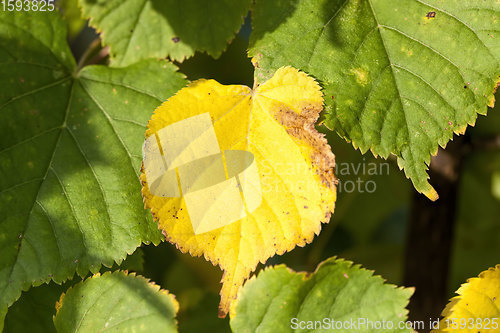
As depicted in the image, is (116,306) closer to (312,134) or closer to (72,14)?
(312,134)

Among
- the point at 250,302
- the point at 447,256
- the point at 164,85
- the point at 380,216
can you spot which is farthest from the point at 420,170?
the point at 380,216

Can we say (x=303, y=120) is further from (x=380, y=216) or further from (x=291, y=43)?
(x=380, y=216)

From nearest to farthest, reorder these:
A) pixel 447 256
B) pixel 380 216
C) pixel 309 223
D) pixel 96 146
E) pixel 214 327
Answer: pixel 309 223, pixel 96 146, pixel 214 327, pixel 447 256, pixel 380 216

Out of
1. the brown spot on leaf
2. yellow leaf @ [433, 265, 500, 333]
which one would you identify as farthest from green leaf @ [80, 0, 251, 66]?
yellow leaf @ [433, 265, 500, 333]

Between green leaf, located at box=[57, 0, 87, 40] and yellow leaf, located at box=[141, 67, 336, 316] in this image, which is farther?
green leaf, located at box=[57, 0, 87, 40]

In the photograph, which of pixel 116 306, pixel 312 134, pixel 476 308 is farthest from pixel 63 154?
pixel 476 308

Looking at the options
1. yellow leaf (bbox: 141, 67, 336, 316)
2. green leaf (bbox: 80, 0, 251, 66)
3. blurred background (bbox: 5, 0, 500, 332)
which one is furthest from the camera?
blurred background (bbox: 5, 0, 500, 332)

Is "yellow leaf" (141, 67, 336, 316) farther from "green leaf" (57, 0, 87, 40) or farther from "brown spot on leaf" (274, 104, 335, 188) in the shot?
"green leaf" (57, 0, 87, 40)
